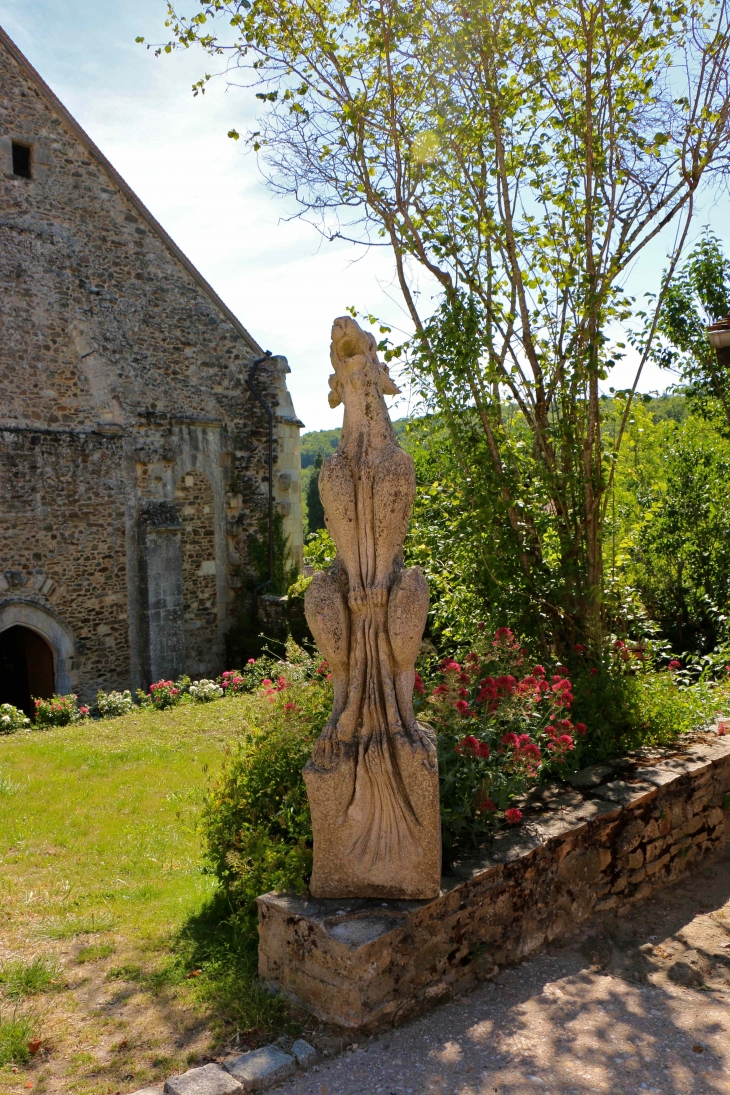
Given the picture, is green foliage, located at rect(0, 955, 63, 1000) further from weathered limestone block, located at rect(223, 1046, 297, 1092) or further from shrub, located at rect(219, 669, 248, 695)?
shrub, located at rect(219, 669, 248, 695)

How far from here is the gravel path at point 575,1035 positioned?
9.53 ft

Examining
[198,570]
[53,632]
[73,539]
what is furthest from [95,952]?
[198,570]

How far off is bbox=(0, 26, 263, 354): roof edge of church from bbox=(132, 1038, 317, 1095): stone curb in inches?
493

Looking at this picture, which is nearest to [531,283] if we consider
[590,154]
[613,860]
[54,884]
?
[590,154]

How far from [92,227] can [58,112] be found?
1607 mm

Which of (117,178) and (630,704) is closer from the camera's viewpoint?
(630,704)

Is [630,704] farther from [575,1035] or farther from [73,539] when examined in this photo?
[73,539]

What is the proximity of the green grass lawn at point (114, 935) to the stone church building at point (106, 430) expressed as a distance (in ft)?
17.0

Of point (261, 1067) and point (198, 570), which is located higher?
point (198, 570)

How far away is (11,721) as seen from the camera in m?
9.58

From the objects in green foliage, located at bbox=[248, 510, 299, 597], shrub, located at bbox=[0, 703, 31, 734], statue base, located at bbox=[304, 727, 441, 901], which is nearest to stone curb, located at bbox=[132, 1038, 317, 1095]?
statue base, located at bbox=[304, 727, 441, 901]

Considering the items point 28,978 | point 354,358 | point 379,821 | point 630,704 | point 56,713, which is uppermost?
point 354,358

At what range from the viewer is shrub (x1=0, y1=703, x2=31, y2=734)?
31.1 ft

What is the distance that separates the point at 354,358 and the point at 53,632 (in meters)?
9.46
